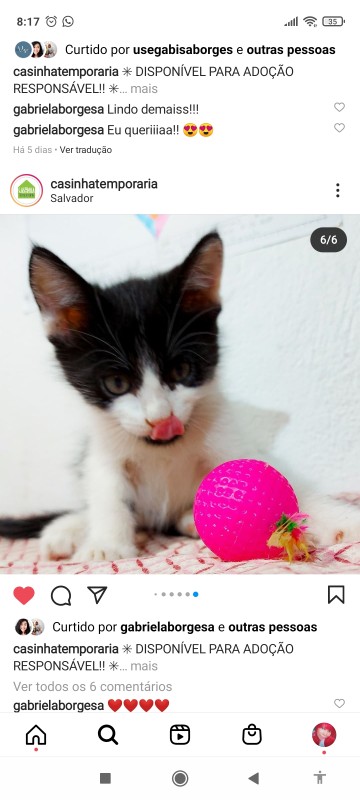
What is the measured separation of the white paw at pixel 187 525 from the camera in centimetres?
101

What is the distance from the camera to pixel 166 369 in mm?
905

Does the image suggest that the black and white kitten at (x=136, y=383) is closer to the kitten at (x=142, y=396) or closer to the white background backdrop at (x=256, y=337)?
the kitten at (x=142, y=396)

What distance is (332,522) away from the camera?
875 mm
